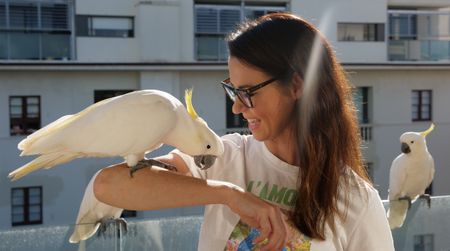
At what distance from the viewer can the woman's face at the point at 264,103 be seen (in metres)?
0.84

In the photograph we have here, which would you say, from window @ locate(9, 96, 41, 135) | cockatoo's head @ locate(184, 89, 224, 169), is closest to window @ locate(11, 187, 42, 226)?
window @ locate(9, 96, 41, 135)

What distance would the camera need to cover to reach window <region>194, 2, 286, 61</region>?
8531mm

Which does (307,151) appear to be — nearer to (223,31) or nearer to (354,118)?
(354,118)

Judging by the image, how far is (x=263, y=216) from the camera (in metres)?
0.80

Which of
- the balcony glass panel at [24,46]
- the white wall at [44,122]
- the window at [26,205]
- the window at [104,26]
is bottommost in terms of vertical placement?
the window at [26,205]

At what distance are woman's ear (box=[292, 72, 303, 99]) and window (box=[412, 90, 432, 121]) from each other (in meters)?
9.13

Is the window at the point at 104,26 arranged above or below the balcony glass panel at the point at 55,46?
above

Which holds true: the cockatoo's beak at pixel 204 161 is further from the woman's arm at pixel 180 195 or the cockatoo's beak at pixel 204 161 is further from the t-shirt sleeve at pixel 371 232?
the t-shirt sleeve at pixel 371 232

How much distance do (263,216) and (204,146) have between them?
0.15m

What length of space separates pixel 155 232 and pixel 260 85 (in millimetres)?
964

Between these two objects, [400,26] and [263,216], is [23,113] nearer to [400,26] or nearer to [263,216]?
[400,26]

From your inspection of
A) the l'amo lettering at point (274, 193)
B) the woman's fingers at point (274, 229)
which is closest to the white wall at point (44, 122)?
the l'amo lettering at point (274, 193)

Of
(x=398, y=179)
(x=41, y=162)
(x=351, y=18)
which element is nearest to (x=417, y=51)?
(x=351, y=18)

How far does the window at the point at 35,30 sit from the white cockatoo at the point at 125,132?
7.31m
